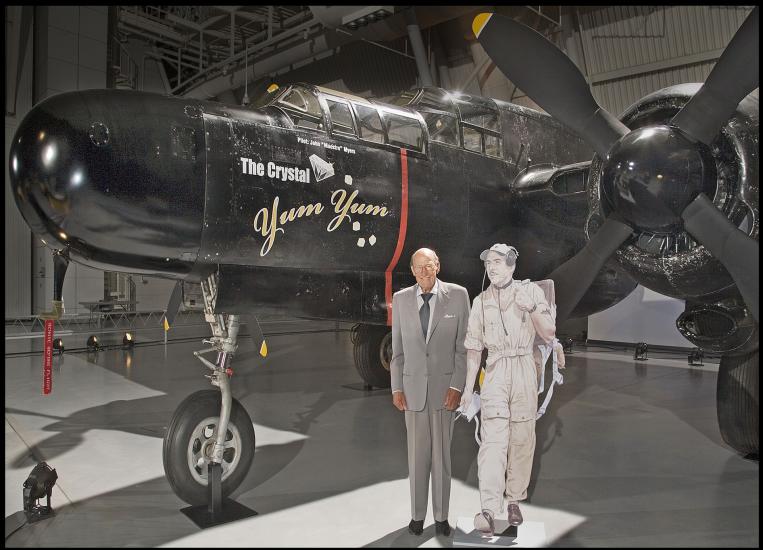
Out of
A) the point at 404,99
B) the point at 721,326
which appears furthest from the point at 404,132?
the point at 721,326

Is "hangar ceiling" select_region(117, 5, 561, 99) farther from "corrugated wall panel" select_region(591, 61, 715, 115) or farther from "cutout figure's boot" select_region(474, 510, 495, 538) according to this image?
"cutout figure's boot" select_region(474, 510, 495, 538)

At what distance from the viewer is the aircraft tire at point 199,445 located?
4484 mm

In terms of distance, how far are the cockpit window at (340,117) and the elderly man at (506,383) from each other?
2434mm

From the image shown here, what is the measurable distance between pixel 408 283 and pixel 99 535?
3495 millimetres

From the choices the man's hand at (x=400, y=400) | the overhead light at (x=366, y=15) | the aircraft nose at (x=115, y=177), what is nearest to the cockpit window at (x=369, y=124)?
the aircraft nose at (x=115, y=177)

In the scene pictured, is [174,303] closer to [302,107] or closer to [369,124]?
[302,107]

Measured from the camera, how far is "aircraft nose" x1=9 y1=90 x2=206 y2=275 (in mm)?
4020

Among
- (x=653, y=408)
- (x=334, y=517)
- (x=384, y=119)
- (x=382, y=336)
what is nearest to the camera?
(x=334, y=517)

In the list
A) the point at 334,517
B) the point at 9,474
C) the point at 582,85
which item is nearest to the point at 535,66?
the point at 582,85

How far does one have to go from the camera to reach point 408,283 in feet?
20.0

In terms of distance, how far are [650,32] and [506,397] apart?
47.8 feet

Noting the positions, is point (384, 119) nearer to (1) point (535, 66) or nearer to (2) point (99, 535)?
(1) point (535, 66)

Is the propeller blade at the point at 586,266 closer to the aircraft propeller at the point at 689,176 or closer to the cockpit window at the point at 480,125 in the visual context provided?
the aircraft propeller at the point at 689,176

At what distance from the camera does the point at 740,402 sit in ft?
18.4
